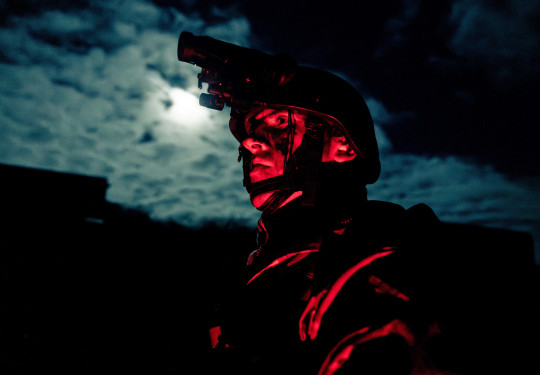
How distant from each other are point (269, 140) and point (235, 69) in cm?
77

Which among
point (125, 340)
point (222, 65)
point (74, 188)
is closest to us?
point (222, 65)

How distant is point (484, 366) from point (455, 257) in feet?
1.69

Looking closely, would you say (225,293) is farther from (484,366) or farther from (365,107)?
(365,107)

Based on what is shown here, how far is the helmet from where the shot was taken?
7.57 ft

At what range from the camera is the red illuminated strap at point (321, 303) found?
5.50 feet

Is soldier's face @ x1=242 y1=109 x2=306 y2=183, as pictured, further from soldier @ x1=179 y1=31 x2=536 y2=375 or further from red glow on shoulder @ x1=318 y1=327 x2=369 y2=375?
red glow on shoulder @ x1=318 y1=327 x2=369 y2=375

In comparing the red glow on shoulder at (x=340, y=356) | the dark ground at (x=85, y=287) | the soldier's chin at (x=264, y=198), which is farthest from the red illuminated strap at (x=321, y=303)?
the dark ground at (x=85, y=287)

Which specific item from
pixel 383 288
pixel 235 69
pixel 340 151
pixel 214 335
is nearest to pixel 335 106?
pixel 340 151

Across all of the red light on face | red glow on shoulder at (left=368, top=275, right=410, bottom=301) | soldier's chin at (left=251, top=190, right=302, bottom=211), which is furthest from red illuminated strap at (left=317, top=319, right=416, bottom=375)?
the red light on face

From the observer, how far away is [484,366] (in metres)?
1.23

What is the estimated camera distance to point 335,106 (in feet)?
7.70

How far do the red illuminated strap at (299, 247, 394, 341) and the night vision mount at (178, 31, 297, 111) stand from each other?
4.93 feet

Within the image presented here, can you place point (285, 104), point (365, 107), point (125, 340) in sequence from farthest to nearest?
point (125, 340)
point (365, 107)
point (285, 104)

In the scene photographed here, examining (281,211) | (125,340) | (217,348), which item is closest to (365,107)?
(281,211)
